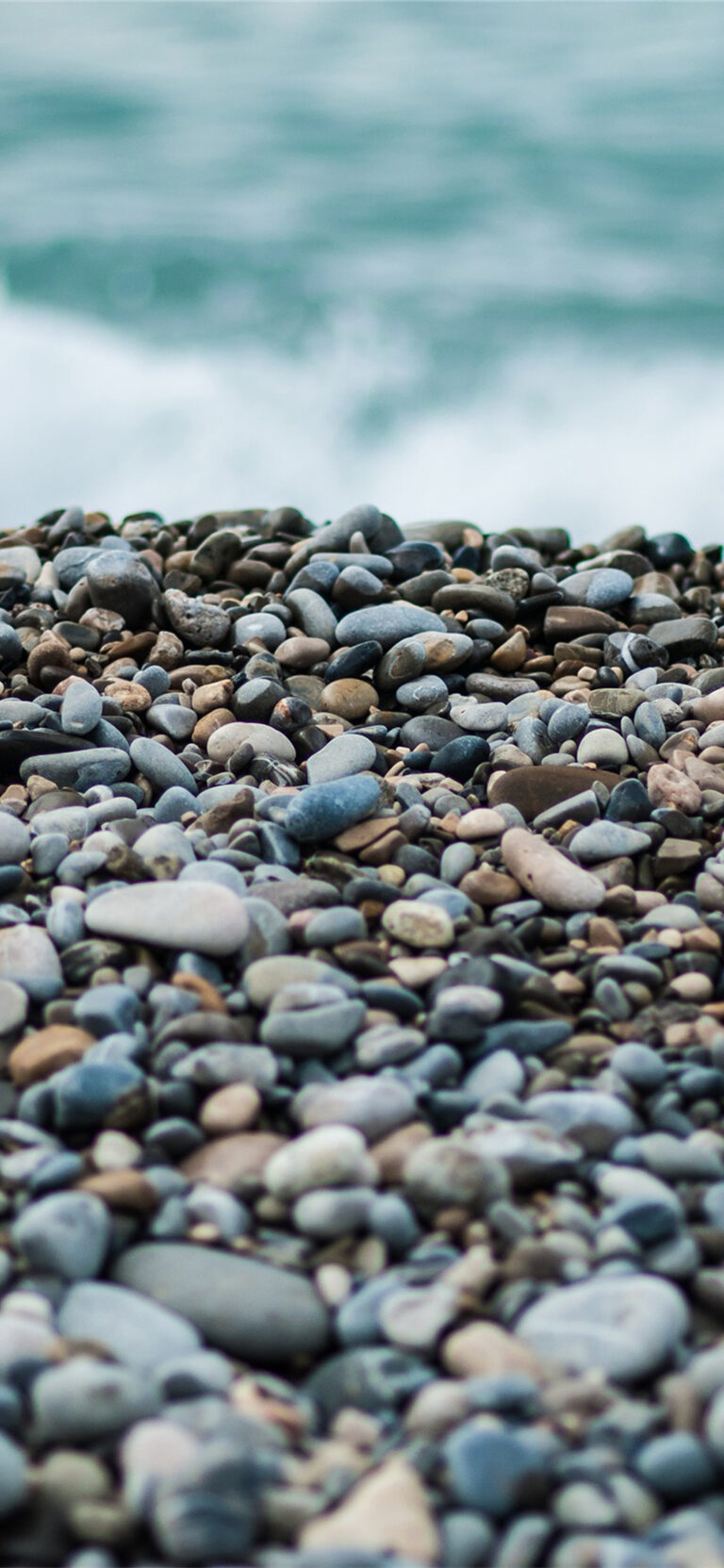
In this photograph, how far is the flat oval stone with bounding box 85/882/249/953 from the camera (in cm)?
181

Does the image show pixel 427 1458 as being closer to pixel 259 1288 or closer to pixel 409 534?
pixel 259 1288

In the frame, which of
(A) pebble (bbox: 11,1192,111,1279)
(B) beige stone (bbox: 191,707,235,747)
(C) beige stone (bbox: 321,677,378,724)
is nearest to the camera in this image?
(A) pebble (bbox: 11,1192,111,1279)

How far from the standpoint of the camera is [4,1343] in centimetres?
124

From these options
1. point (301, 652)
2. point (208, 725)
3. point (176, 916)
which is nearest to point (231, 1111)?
point (176, 916)

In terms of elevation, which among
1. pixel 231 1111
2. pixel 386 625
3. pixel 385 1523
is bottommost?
pixel 385 1523

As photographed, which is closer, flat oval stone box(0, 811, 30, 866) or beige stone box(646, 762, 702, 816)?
flat oval stone box(0, 811, 30, 866)

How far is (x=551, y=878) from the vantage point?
2.05 metres

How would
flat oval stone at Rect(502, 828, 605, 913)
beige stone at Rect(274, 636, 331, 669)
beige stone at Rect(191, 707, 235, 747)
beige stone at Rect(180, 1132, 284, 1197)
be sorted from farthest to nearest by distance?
1. beige stone at Rect(274, 636, 331, 669)
2. beige stone at Rect(191, 707, 235, 747)
3. flat oval stone at Rect(502, 828, 605, 913)
4. beige stone at Rect(180, 1132, 284, 1197)

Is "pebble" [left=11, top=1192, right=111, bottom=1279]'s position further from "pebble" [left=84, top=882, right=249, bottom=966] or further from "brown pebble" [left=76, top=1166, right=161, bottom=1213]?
"pebble" [left=84, top=882, right=249, bottom=966]

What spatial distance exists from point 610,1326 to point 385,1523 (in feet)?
→ 1.01

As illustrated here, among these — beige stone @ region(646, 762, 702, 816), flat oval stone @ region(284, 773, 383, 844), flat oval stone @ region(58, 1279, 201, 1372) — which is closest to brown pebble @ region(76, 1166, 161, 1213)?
flat oval stone @ region(58, 1279, 201, 1372)

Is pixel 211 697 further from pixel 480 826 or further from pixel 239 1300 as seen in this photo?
pixel 239 1300

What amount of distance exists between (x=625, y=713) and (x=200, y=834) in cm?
108

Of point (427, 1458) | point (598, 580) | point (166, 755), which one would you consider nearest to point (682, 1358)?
point (427, 1458)
